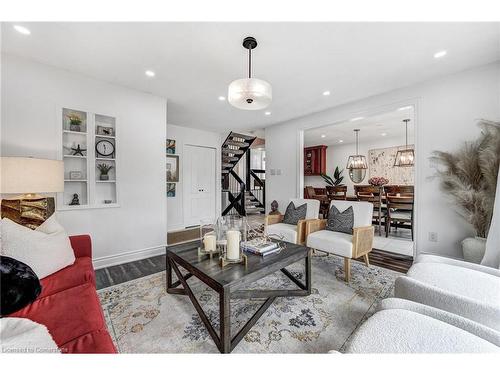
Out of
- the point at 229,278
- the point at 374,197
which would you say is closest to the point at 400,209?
the point at 374,197

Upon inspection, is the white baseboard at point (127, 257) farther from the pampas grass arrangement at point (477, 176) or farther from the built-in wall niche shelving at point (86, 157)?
the pampas grass arrangement at point (477, 176)

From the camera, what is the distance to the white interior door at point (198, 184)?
5.54 metres

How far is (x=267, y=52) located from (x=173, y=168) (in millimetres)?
3752

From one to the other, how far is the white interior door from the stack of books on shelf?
3.83 meters

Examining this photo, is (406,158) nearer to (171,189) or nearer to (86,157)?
(171,189)

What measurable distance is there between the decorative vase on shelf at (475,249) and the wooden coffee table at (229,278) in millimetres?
1863

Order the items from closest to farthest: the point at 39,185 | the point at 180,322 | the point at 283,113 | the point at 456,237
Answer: the point at 180,322 → the point at 39,185 → the point at 456,237 → the point at 283,113

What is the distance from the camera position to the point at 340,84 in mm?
3041

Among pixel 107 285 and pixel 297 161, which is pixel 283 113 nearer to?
pixel 297 161

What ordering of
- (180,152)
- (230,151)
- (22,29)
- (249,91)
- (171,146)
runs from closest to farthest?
(249,91)
(22,29)
(171,146)
(180,152)
(230,151)

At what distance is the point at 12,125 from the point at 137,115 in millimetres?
1327

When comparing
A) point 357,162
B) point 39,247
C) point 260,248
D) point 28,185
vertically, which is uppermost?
point 357,162

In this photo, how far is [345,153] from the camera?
753 centimetres

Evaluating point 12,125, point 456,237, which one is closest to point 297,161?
point 456,237
